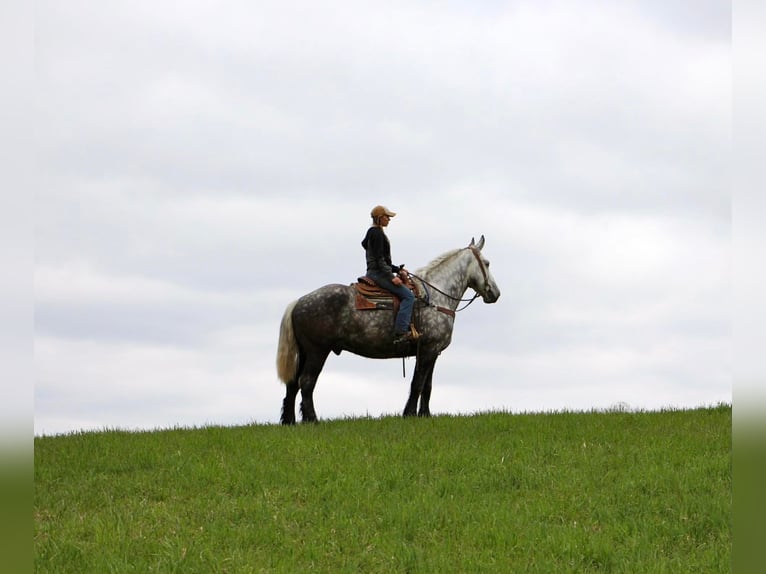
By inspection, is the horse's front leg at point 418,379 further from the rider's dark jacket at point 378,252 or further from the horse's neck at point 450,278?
the rider's dark jacket at point 378,252

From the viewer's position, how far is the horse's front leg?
1719 cm

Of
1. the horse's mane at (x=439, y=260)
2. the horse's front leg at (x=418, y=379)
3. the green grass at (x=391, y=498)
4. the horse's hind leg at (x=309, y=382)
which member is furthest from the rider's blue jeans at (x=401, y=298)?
the green grass at (x=391, y=498)

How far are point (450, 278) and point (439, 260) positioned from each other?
47 centimetres

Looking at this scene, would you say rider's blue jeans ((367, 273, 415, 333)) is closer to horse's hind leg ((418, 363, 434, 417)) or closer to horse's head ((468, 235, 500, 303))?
horse's hind leg ((418, 363, 434, 417))

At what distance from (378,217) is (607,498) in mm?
7222

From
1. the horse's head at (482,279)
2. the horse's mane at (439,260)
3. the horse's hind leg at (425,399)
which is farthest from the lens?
the horse's head at (482,279)

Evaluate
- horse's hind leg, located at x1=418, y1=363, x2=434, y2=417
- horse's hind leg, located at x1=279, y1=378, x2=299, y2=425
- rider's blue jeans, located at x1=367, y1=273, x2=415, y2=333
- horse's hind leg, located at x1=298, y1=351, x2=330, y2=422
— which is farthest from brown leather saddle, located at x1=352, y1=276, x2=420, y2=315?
horse's hind leg, located at x1=279, y1=378, x2=299, y2=425

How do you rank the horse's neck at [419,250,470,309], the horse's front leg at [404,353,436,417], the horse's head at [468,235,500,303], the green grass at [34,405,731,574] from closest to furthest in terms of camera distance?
1. the green grass at [34,405,731,574]
2. the horse's front leg at [404,353,436,417]
3. the horse's neck at [419,250,470,309]
4. the horse's head at [468,235,500,303]

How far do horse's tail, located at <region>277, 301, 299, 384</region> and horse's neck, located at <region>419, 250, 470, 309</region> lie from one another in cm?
290

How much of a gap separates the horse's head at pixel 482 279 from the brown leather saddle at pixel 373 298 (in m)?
2.41

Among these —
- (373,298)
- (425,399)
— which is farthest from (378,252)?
(425,399)

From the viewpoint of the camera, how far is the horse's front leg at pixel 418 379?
17188mm

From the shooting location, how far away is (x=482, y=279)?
18.6m

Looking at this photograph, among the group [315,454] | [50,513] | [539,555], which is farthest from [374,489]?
[50,513]
